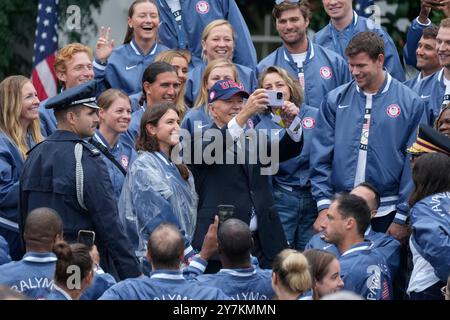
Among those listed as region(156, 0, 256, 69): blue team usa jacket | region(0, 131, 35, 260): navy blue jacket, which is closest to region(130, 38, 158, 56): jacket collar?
region(156, 0, 256, 69): blue team usa jacket

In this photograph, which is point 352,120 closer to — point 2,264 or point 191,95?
point 191,95

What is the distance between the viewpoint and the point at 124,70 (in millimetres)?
11359

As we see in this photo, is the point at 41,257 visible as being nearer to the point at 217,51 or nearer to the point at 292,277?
the point at 292,277

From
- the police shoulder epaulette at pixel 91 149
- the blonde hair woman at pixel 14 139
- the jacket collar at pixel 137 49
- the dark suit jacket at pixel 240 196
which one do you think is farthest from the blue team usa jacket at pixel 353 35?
the police shoulder epaulette at pixel 91 149

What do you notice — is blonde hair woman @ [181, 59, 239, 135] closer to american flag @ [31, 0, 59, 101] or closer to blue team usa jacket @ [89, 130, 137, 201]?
blue team usa jacket @ [89, 130, 137, 201]

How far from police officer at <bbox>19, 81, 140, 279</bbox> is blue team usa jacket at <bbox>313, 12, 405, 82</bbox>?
3325 millimetres

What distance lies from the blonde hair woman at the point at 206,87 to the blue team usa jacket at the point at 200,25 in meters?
1.13

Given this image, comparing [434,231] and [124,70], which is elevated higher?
[124,70]

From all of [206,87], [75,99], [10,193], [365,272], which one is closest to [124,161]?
[206,87]

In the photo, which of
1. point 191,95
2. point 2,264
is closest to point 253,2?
point 191,95

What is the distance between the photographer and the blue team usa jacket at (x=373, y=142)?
1030 centimetres

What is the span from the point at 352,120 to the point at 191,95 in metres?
1.37

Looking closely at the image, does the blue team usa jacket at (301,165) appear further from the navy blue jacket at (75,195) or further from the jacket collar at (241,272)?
the jacket collar at (241,272)

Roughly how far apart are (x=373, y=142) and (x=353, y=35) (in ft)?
5.62
